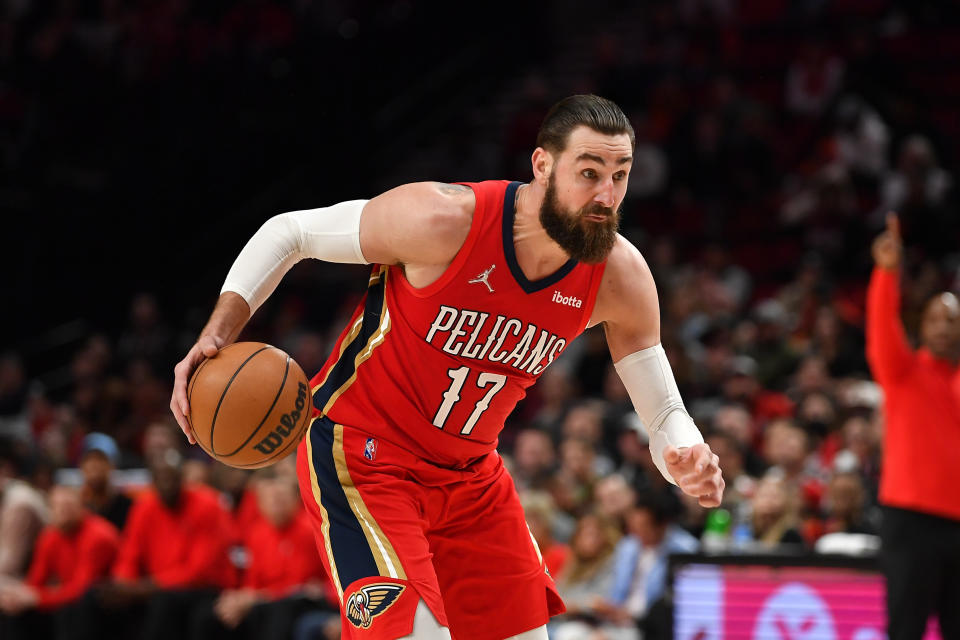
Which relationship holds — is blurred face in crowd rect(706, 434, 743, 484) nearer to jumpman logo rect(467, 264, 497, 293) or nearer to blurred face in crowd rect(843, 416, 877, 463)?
blurred face in crowd rect(843, 416, 877, 463)

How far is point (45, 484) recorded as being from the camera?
10031mm

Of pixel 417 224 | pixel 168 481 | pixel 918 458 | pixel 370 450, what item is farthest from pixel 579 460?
pixel 417 224

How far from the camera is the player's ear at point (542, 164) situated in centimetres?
379

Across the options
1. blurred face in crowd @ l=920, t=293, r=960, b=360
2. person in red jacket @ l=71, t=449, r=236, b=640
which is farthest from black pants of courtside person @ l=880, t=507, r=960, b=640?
person in red jacket @ l=71, t=449, r=236, b=640

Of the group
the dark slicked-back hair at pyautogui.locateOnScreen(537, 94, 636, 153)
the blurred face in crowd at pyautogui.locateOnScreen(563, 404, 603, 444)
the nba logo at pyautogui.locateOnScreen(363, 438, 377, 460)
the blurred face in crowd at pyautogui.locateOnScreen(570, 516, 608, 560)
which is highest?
the dark slicked-back hair at pyautogui.locateOnScreen(537, 94, 636, 153)

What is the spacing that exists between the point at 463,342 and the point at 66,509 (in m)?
6.13

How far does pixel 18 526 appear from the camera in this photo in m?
9.32

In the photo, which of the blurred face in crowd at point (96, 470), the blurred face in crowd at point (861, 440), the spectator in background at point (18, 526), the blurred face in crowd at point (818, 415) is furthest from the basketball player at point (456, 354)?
the spectator in background at point (18, 526)

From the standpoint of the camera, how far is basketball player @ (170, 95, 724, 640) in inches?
145

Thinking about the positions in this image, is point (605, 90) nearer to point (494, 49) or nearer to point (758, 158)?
point (758, 158)

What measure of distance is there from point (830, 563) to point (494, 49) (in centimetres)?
1052

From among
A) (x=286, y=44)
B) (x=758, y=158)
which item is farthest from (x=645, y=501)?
(x=286, y=44)

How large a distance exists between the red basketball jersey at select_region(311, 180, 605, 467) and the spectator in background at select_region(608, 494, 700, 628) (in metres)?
3.53

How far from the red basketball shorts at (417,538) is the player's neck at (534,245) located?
67 cm
